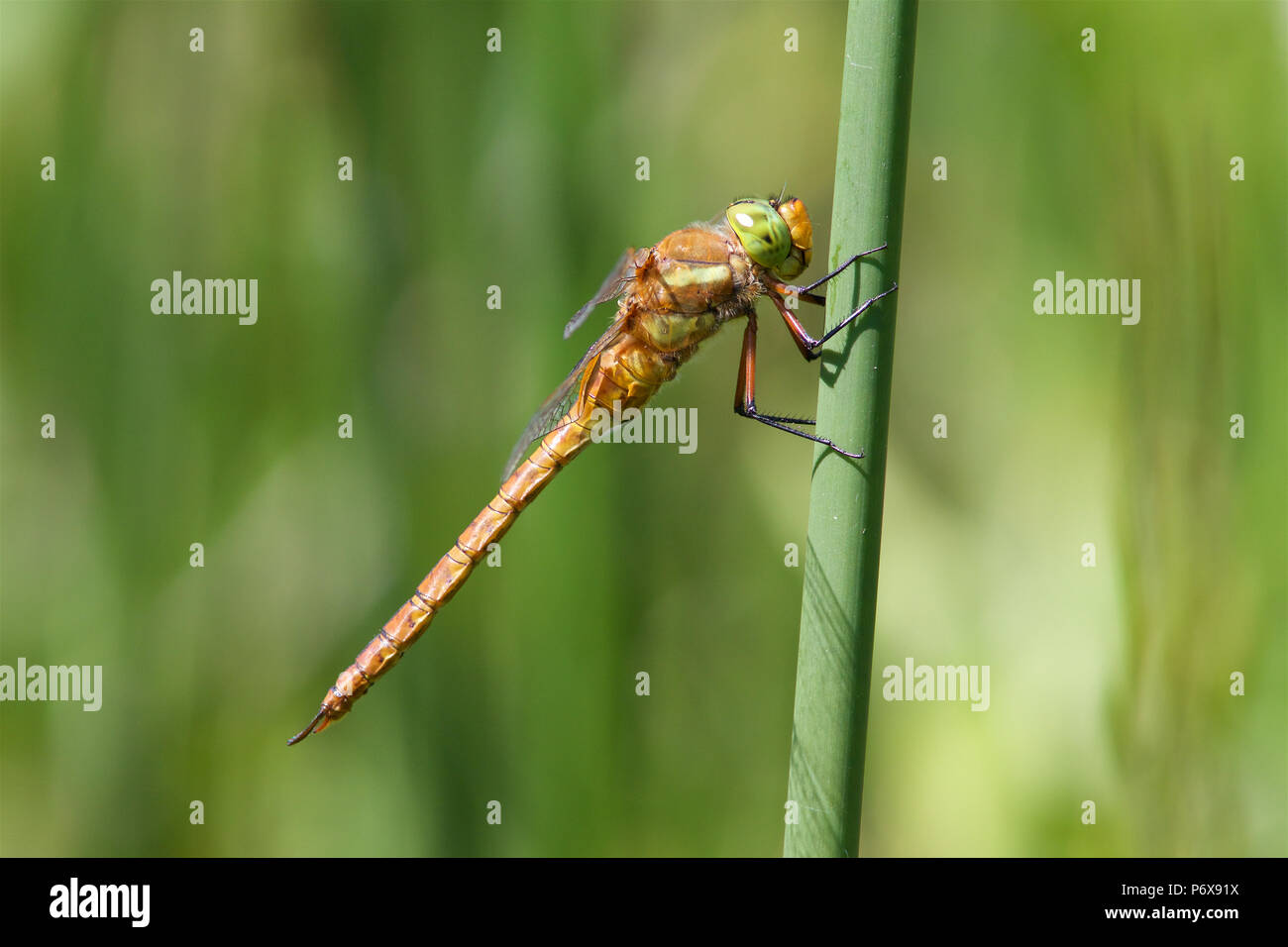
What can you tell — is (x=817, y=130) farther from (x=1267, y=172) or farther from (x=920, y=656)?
(x=920, y=656)

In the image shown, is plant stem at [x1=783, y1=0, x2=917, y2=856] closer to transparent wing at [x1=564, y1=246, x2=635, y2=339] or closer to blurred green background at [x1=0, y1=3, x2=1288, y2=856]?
transparent wing at [x1=564, y1=246, x2=635, y2=339]

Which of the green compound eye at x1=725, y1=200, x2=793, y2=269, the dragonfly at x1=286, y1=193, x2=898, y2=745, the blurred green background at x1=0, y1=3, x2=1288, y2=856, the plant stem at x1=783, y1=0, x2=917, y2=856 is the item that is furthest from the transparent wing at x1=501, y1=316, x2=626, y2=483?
the plant stem at x1=783, y1=0, x2=917, y2=856

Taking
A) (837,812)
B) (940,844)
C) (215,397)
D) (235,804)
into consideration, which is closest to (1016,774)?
(940,844)

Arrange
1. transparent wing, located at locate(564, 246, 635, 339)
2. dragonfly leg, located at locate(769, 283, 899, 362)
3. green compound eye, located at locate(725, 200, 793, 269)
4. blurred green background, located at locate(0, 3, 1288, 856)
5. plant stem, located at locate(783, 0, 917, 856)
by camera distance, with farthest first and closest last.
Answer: blurred green background, located at locate(0, 3, 1288, 856)
transparent wing, located at locate(564, 246, 635, 339)
green compound eye, located at locate(725, 200, 793, 269)
dragonfly leg, located at locate(769, 283, 899, 362)
plant stem, located at locate(783, 0, 917, 856)

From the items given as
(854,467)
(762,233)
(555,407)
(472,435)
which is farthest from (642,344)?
(854,467)

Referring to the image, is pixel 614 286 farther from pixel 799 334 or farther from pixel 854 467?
pixel 854 467

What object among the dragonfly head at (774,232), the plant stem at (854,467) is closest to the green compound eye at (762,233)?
the dragonfly head at (774,232)

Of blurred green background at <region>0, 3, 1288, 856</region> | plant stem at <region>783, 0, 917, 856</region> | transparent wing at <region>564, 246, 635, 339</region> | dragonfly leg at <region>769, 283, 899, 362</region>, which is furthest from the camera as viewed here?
blurred green background at <region>0, 3, 1288, 856</region>
